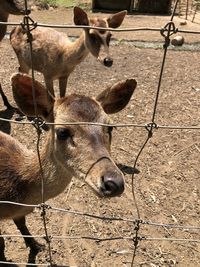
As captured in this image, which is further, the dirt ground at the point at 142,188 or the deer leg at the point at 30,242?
the dirt ground at the point at 142,188

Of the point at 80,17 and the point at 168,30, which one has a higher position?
the point at 168,30

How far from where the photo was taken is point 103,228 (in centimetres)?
396

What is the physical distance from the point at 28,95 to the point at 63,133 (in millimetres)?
362

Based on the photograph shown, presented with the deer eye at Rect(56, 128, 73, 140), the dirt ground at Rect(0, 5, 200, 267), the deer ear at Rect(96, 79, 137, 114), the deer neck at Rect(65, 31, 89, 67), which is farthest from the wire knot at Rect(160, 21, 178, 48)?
the deer neck at Rect(65, 31, 89, 67)

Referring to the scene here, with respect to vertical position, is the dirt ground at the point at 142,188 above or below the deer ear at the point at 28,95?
below

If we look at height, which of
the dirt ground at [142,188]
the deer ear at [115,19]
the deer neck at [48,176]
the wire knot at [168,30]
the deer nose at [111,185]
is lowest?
the dirt ground at [142,188]

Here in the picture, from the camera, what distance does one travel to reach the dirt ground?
3.69 m

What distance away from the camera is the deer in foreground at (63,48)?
566 cm

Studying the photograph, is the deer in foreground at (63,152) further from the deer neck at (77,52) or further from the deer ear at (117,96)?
the deer neck at (77,52)

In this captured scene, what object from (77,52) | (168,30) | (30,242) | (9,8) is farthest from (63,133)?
(9,8)

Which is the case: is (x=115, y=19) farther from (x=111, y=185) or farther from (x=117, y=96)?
(x=111, y=185)

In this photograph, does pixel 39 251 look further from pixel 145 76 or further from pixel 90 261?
pixel 145 76

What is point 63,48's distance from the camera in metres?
6.06

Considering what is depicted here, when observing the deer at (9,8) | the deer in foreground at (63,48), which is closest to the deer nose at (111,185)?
the deer in foreground at (63,48)
